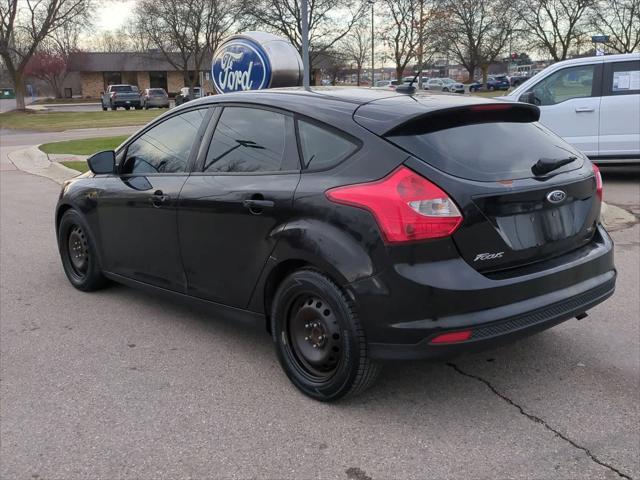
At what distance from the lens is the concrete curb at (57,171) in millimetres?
7457

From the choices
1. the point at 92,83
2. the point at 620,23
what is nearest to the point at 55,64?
the point at 92,83

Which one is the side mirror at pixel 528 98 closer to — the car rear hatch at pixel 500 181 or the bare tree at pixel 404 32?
the car rear hatch at pixel 500 181

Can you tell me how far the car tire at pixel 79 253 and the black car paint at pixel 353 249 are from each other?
0.91 meters

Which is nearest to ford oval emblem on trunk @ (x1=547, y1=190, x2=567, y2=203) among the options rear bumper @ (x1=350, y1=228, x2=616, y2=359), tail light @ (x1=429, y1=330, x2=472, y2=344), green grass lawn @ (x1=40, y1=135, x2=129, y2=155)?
rear bumper @ (x1=350, y1=228, x2=616, y2=359)

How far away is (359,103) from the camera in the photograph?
3402 millimetres

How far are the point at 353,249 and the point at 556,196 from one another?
43.9 inches

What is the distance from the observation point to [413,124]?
3107 mm

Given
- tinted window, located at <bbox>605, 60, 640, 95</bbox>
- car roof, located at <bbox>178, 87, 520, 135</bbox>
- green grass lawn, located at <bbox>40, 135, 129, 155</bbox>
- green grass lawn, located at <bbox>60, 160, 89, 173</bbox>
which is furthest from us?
green grass lawn, located at <bbox>40, 135, 129, 155</bbox>

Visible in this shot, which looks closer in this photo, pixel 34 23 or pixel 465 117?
pixel 465 117

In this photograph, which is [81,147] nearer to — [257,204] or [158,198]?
[158,198]

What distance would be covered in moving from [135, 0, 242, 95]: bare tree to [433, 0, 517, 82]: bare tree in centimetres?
1676

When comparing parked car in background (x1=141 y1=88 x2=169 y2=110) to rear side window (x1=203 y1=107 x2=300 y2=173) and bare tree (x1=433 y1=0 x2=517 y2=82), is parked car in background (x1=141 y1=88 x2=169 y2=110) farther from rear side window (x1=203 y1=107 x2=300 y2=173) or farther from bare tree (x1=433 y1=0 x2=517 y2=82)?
rear side window (x1=203 y1=107 x2=300 y2=173)

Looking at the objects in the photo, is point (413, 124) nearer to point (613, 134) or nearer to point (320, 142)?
point (320, 142)

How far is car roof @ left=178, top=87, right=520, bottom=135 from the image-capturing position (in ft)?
10.4
